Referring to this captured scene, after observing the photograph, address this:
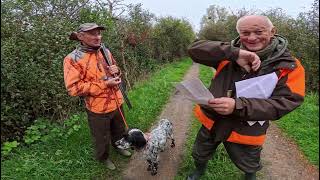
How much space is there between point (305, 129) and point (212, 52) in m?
4.79

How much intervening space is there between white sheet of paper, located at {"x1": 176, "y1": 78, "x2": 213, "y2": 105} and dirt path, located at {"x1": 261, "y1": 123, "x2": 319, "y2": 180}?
270 centimetres

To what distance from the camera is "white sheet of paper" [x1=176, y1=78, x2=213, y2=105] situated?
128 inches

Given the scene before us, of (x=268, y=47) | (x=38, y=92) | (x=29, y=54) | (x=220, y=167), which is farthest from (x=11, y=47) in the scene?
(x=268, y=47)

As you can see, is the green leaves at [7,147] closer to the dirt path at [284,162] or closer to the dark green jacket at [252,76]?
the dark green jacket at [252,76]

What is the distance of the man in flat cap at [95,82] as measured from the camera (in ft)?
16.0

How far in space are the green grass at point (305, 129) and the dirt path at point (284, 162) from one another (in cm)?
13

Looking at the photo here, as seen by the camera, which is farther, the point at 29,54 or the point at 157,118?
the point at 157,118

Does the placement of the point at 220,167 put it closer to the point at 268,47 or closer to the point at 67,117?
the point at 268,47

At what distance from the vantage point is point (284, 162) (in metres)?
5.98

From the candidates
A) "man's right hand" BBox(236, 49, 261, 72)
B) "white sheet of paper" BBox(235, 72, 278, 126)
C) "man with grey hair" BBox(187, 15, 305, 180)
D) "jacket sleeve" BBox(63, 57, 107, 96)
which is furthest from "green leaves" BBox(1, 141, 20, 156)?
"man's right hand" BBox(236, 49, 261, 72)

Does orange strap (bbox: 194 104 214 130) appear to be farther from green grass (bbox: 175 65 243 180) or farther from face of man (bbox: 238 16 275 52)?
green grass (bbox: 175 65 243 180)

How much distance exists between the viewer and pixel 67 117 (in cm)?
774

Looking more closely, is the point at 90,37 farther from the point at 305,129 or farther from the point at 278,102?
the point at 305,129

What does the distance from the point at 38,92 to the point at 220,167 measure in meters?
3.74
